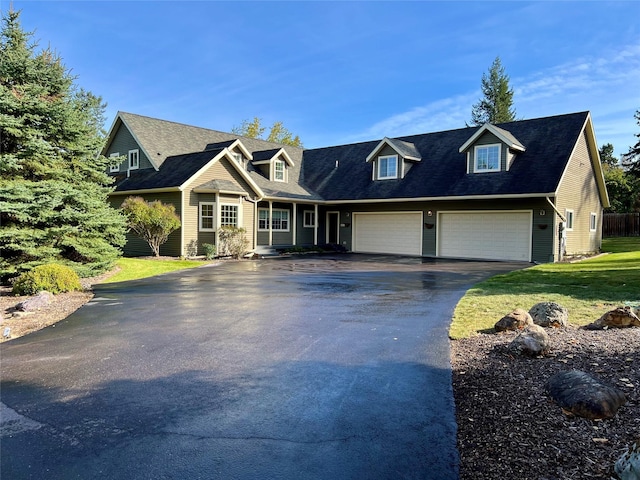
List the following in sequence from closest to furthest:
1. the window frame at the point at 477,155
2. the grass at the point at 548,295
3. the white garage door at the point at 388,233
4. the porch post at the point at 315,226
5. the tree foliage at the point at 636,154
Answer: the grass at the point at 548,295
the window frame at the point at 477,155
the white garage door at the point at 388,233
the porch post at the point at 315,226
the tree foliage at the point at 636,154

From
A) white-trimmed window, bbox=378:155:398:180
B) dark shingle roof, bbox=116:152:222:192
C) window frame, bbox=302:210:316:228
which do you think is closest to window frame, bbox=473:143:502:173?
white-trimmed window, bbox=378:155:398:180

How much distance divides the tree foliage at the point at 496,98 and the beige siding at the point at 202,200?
32.3m

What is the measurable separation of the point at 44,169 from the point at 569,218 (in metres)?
21.0

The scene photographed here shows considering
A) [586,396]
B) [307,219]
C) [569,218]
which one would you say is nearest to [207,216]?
[307,219]

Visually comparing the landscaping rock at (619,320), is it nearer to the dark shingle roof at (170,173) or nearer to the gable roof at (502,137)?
the gable roof at (502,137)

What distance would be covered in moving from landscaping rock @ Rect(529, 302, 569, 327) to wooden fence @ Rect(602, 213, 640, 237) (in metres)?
32.4

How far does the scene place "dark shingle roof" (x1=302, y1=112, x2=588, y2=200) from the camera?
1922 cm

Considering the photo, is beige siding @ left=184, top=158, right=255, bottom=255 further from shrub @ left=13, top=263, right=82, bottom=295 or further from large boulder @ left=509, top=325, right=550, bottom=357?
large boulder @ left=509, top=325, right=550, bottom=357

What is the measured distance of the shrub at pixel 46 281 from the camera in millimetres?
9727

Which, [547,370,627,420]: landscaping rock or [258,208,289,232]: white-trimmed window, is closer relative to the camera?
[547,370,627,420]: landscaping rock

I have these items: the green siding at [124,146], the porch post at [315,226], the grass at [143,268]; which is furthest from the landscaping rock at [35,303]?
the porch post at [315,226]

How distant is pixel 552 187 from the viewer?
17.9 metres

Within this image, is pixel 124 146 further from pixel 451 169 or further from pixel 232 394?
pixel 232 394

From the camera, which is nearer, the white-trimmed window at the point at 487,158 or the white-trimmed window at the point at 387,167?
the white-trimmed window at the point at 487,158
